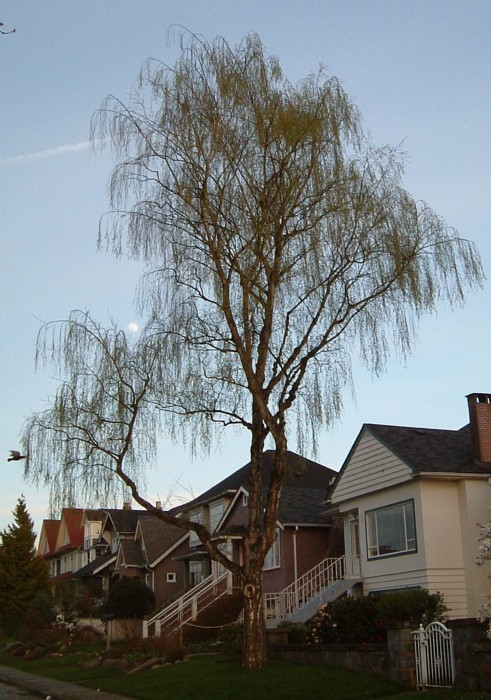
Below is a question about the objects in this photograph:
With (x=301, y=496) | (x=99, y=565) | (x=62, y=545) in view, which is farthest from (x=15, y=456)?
(x=62, y=545)

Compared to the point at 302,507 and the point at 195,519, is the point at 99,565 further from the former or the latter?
the point at 302,507

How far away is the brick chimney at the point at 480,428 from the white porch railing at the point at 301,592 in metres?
6.84

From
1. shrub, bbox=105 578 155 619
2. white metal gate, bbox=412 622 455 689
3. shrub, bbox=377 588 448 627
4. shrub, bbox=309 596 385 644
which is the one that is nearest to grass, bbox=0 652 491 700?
white metal gate, bbox=412 622 455 689

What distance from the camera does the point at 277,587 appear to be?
31.2 metres

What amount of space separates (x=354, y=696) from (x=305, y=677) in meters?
1.70

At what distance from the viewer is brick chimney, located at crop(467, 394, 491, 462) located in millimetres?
23414

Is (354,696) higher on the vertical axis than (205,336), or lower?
lower

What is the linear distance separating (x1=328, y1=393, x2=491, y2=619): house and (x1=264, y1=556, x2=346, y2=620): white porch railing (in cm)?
177

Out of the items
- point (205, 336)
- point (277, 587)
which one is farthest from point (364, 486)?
point (205, 336)

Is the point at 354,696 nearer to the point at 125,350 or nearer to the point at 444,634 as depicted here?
the point at 444,634

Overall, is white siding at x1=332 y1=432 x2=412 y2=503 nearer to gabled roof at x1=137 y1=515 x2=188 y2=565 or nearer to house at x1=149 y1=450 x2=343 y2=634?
house at x1=149 y1=450 x2=343 y2=634

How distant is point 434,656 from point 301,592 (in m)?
14.4

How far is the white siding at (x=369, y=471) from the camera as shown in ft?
77.5

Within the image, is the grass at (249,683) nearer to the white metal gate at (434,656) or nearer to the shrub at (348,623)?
the white metal gate at (434,656)
